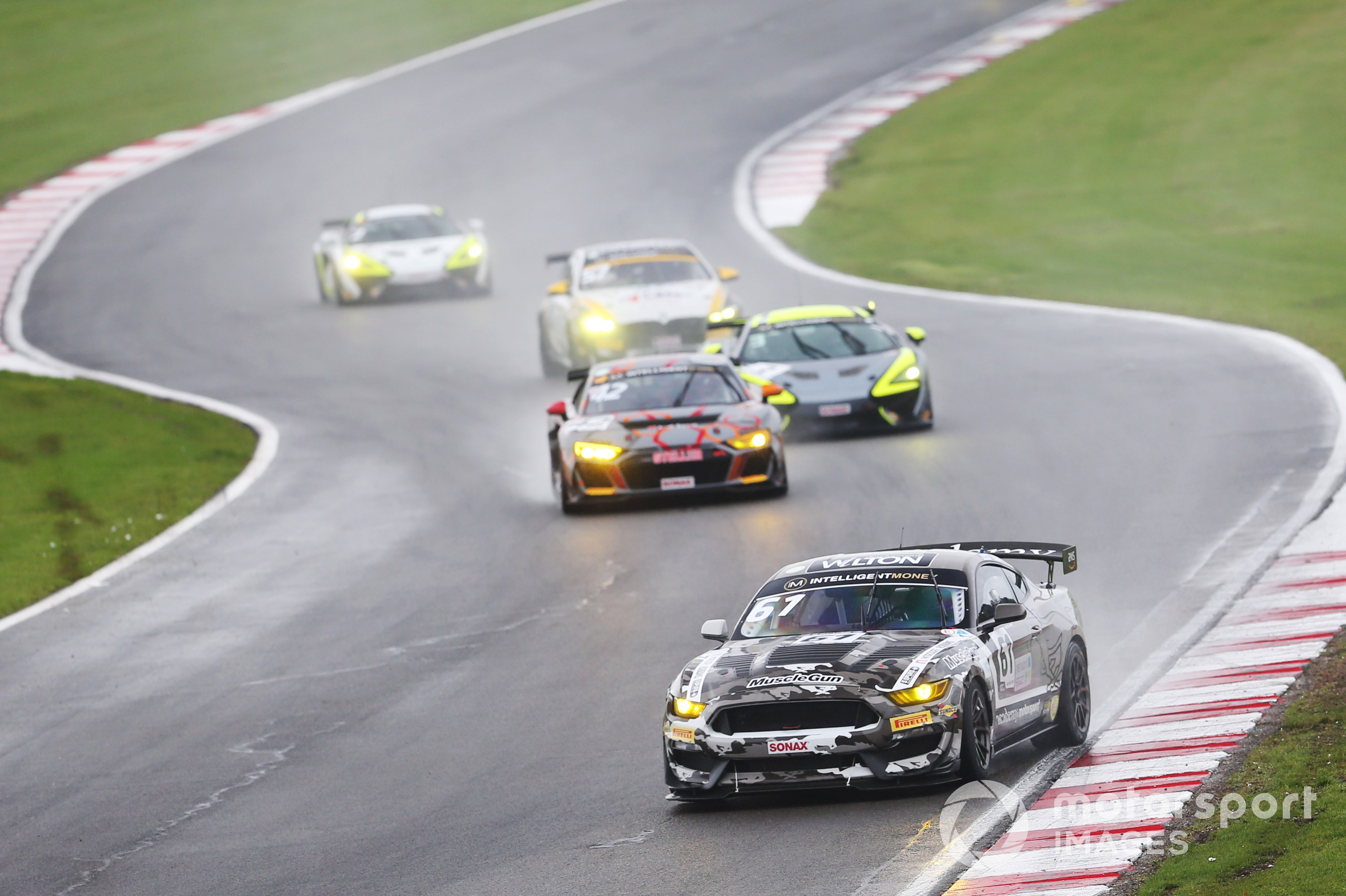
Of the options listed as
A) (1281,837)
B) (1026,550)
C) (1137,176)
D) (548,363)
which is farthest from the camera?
(1137,176)

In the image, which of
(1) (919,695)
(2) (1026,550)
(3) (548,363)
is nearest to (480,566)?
(2) (1026,550)

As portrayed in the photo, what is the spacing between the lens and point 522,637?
14750mm

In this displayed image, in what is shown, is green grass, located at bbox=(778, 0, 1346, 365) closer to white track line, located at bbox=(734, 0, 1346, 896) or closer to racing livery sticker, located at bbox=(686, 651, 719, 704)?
white track line, located at bbox=(734, 0, 1346, 896)

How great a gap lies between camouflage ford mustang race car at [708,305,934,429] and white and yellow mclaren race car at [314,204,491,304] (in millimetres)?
10816

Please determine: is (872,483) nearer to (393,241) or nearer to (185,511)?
(185,511)

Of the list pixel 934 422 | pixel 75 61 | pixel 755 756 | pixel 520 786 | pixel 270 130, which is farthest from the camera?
pixel 75 61

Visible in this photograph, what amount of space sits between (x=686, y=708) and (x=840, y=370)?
40.0 ft

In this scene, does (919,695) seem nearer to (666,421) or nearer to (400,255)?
(666,421)

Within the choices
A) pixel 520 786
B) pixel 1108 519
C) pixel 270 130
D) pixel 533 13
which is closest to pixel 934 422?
pixel 1108 519

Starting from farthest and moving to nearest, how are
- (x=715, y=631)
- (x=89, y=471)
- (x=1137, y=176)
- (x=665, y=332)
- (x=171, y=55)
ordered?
(x=171, y=55), (x=1137, y=176), (x=665, y=332), (x=89, y=471), (x=715, y=631)

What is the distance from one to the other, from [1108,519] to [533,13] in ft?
136

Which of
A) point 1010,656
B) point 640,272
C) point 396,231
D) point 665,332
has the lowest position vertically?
point 665,332

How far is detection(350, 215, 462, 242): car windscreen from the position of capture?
33.3 meters

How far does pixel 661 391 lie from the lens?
20.2 meters
